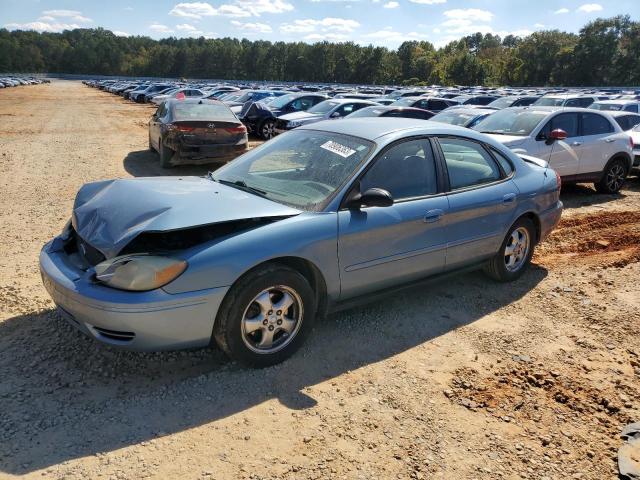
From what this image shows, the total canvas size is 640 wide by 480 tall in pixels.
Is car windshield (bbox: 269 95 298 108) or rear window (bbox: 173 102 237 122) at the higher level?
car windshield (bbox: 269 95 298 108)

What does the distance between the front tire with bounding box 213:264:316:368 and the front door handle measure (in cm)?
123

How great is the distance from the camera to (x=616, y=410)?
326 centimetres

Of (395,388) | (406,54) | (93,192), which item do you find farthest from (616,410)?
(406,54)

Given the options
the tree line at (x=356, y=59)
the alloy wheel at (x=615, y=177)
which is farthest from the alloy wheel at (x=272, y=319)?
the tree line at (x=356, y=59)

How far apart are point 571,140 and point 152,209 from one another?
824cm

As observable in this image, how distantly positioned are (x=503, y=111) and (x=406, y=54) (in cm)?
10138

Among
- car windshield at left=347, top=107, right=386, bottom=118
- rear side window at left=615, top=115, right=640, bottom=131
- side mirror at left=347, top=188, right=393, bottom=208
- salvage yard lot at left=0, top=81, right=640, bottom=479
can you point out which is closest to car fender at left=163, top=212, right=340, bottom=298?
side mirror at left=347, top=188, right=393, bottom=208

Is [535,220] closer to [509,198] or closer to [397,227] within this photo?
[509,198]

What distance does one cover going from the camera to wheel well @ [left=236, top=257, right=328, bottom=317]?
350cm

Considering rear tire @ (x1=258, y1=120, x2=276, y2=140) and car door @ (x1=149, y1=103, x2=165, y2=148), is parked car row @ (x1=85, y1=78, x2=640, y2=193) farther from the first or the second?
rear tire @ (x1=258, y1=120, x2=276, y2=140)

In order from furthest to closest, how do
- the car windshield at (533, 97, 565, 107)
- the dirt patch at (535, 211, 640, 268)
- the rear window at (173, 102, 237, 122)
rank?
the car windshield at (533, 97, 565, 107) < the rear window at (173, 102, 237, 122) < the dirt patch at (535, 211, 640, 268)

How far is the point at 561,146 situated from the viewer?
9031 millimetres

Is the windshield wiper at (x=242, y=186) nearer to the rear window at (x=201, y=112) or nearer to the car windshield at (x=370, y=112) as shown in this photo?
the rear window at (x=201, y=112)

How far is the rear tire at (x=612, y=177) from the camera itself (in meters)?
9.69
